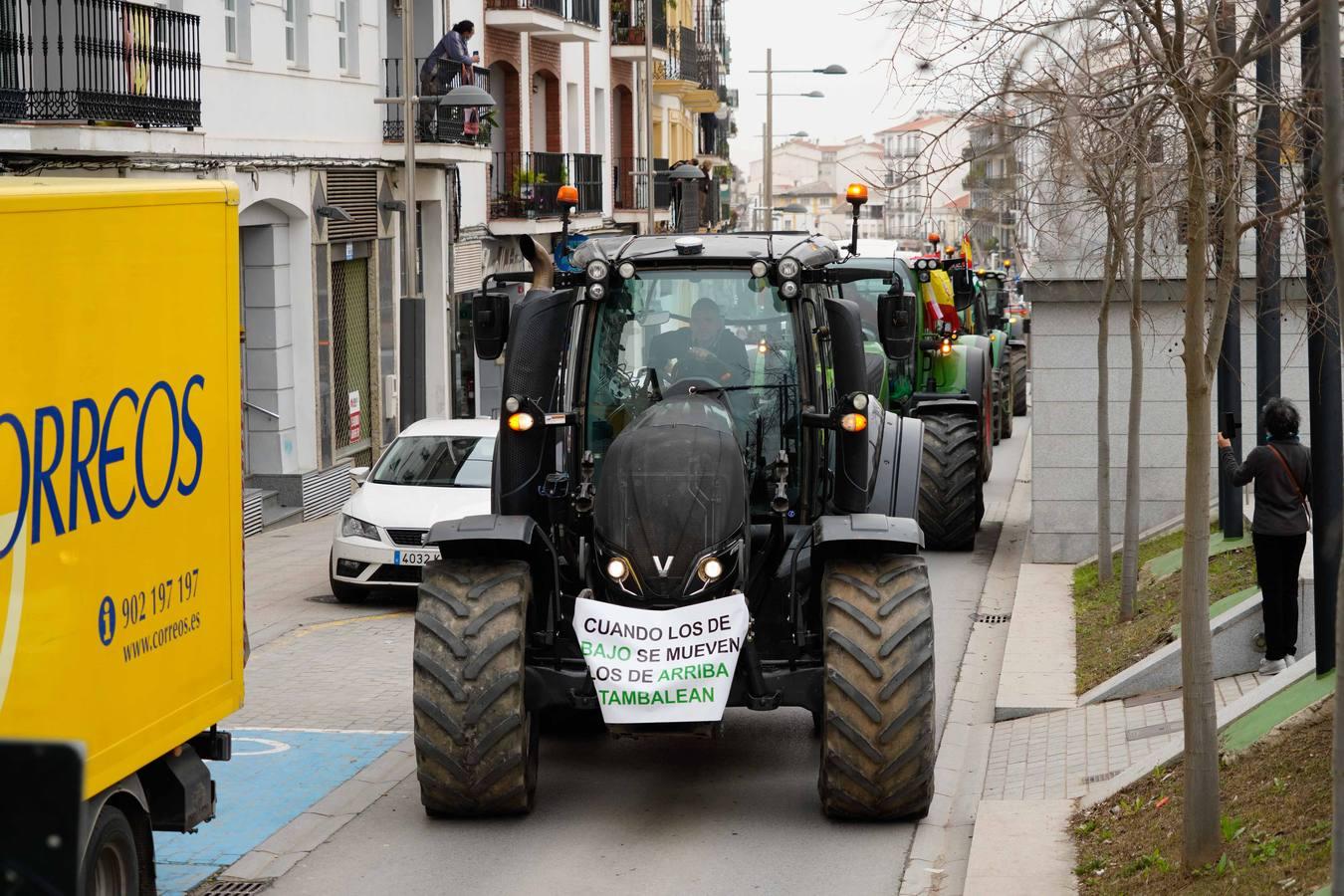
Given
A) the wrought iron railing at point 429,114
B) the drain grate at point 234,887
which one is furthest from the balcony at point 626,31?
the drain grate at point 234,887

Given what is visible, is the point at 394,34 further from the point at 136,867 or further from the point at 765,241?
the point at 136,867

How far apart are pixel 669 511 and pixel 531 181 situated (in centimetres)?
2854

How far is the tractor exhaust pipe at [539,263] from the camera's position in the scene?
10.7m

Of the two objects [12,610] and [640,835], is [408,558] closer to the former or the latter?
[640,835]

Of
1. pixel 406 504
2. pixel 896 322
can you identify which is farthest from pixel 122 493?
pixel 406 504

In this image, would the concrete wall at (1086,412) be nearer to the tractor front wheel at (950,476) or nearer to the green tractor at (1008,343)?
the tractor front wheel at (950,476)

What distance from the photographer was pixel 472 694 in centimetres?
857

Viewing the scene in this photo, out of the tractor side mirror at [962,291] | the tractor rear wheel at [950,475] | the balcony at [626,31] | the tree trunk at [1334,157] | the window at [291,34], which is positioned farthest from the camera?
the balcony at [626,31]

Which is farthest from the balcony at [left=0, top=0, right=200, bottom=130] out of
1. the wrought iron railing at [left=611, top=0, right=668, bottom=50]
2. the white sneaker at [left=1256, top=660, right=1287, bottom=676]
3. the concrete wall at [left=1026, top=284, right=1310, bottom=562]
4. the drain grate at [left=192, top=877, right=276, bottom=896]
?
the wrought iron railing at [left=611, top=0, right=668, bottom=50]

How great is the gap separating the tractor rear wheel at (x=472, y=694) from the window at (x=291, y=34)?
17390 mm

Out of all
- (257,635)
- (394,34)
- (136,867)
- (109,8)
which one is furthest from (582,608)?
(394,34)

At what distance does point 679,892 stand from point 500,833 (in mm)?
1178

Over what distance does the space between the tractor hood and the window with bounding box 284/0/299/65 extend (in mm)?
17440

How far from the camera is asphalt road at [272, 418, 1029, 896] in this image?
820 centimetres
